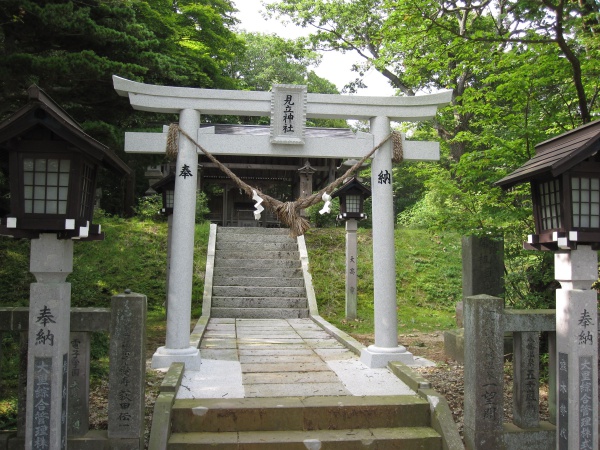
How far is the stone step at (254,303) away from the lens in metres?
12.5

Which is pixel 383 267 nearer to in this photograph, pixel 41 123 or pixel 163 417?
pixel 163 417

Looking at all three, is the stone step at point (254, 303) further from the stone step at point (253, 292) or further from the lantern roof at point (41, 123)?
the lantern roof at point (41, 123)

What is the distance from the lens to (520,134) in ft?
22.7

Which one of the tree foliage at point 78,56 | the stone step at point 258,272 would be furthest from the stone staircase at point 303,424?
the stone step at point 258,272

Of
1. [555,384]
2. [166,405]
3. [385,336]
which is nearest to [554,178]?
[555,384]

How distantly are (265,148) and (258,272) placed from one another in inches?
294

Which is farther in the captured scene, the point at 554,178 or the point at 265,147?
the point at 265,147

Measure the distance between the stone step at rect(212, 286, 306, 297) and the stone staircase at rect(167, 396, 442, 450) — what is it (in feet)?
25.5

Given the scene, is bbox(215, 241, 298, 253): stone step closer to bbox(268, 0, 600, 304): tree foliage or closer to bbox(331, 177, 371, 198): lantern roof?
bbox(331, 177, 371, 198): lantern roof

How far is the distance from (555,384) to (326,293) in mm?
9177

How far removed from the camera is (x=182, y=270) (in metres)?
6.66

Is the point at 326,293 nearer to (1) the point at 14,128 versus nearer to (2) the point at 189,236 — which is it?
(2) the point at 189,236

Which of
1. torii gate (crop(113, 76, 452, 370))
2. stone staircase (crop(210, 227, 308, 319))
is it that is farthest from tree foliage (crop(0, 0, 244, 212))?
stone staircase (crop(210, 227, 308, 319))

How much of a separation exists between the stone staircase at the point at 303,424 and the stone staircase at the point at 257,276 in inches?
282
